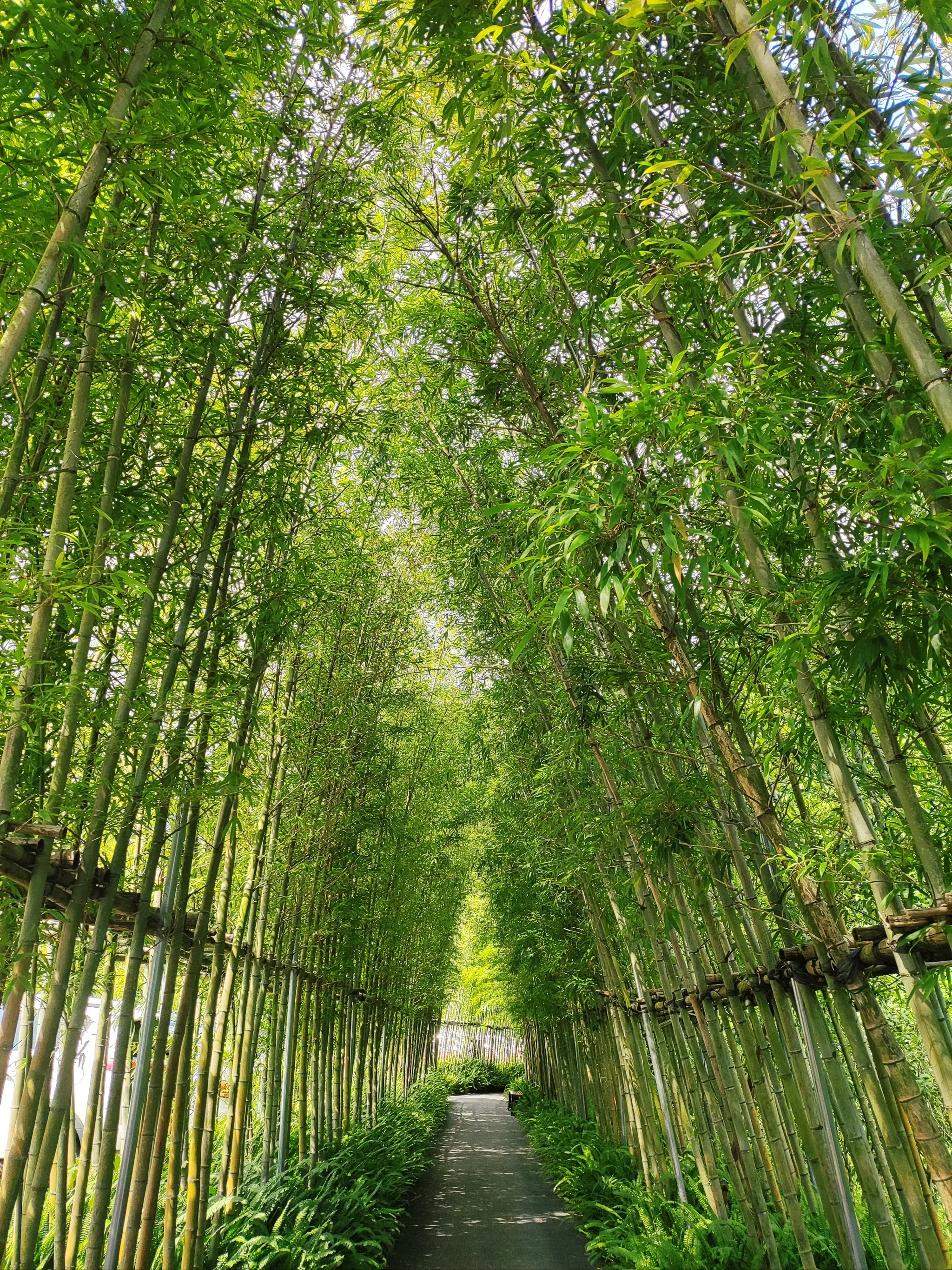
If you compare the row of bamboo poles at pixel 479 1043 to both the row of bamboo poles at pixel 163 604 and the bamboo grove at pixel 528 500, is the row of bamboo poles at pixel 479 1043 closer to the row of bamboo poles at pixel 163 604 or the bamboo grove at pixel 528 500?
the row of bamboo poles at pixel 163 604

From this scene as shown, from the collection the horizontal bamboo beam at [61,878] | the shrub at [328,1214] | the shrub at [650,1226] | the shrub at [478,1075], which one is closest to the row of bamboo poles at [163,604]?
the horizontal bamboo beam at [61,878]

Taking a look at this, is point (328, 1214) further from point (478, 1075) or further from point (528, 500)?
point (478, 1075)

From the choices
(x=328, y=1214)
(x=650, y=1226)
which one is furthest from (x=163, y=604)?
(x=650, y=1226)

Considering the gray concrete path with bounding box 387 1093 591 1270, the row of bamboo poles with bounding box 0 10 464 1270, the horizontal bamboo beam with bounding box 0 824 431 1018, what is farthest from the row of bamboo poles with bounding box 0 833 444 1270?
the gray concrete path with bounding box 387 1093 591 1270

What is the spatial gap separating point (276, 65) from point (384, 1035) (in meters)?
10.7

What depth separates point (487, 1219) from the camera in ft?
18.8

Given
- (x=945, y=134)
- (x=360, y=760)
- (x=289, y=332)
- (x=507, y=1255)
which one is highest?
(x=289, y=332)

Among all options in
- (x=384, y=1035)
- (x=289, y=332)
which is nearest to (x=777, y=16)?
(x=289, y=332)

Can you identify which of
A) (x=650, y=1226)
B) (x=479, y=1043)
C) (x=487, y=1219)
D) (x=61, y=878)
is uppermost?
(x=61, y=878)

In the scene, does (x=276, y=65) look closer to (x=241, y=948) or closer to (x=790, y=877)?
(x=790, y=877)

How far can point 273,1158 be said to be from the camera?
5.27 m

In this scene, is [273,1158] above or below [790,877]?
below

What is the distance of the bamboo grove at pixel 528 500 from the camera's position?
5.12 ft

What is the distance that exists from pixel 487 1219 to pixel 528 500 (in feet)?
19.2
